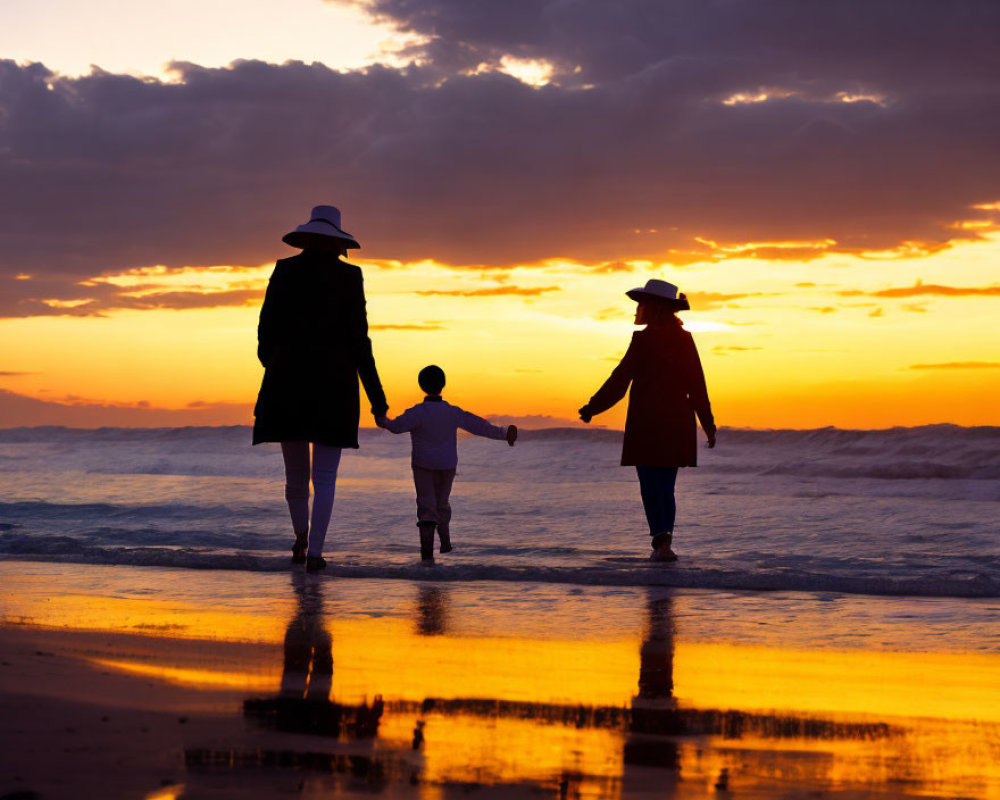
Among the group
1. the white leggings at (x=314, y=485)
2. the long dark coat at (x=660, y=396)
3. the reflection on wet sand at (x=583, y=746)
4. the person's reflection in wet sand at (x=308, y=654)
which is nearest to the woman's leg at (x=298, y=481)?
the white leggings at (x=314, y=485)

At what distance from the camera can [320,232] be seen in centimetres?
721

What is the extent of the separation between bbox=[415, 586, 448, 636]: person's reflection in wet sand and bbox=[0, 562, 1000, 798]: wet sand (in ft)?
0.07

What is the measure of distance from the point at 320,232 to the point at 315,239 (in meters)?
0.12

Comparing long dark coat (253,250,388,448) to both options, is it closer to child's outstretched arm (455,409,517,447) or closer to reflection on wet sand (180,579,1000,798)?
child's outstretched arm (455,409,517,447)

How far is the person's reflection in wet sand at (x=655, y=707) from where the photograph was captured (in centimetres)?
276

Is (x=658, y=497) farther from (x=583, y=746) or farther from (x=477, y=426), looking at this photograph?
(x=583, y=746)

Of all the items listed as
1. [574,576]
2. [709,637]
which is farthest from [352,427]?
[709,637]

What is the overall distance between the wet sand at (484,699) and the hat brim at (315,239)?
8.45ft

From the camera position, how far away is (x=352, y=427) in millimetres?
7258

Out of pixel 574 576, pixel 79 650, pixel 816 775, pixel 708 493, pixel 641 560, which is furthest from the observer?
pixel 708 493

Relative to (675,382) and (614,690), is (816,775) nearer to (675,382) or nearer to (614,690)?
(614,690)

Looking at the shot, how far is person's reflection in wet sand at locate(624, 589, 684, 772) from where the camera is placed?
2.76 m

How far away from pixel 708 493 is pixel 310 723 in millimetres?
14556

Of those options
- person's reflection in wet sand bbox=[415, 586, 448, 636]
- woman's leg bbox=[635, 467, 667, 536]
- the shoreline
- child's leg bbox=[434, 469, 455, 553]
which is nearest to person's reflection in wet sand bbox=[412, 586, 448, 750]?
person's reflection in wet sand bbox=[415, 586, 448, 636]
